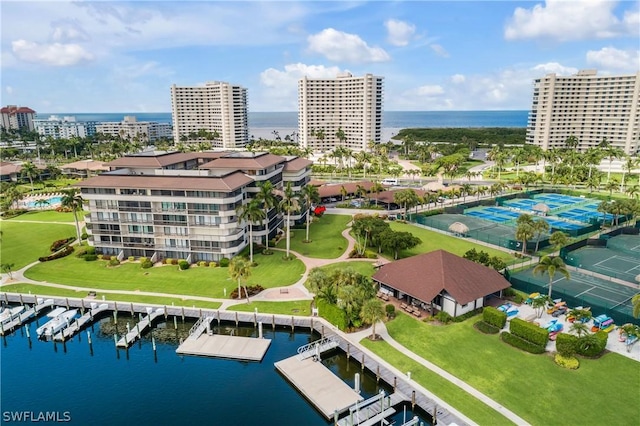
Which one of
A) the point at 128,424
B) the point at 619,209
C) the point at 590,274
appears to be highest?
the point at 619,209

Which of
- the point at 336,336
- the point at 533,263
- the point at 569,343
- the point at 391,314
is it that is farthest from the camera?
the point at 533,263

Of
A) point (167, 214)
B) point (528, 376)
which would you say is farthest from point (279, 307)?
point (528, 376)

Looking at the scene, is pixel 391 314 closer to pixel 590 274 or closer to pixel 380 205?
pixel 590 274

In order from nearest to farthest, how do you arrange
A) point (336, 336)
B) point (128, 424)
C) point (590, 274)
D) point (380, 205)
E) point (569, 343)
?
1. point (128, 424)
2. point (569, 343)
3. point (336, 336)
4. point (590, 274)
5. point (380, 205)

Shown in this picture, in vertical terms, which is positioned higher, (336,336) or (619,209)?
(619,209)

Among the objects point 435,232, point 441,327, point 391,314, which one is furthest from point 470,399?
point 435,232

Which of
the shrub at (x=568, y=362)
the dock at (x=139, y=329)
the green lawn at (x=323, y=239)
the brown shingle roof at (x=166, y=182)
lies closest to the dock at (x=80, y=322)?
the dock at (x=139, y=329)

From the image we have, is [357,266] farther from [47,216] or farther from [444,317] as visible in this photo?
[47,216]
